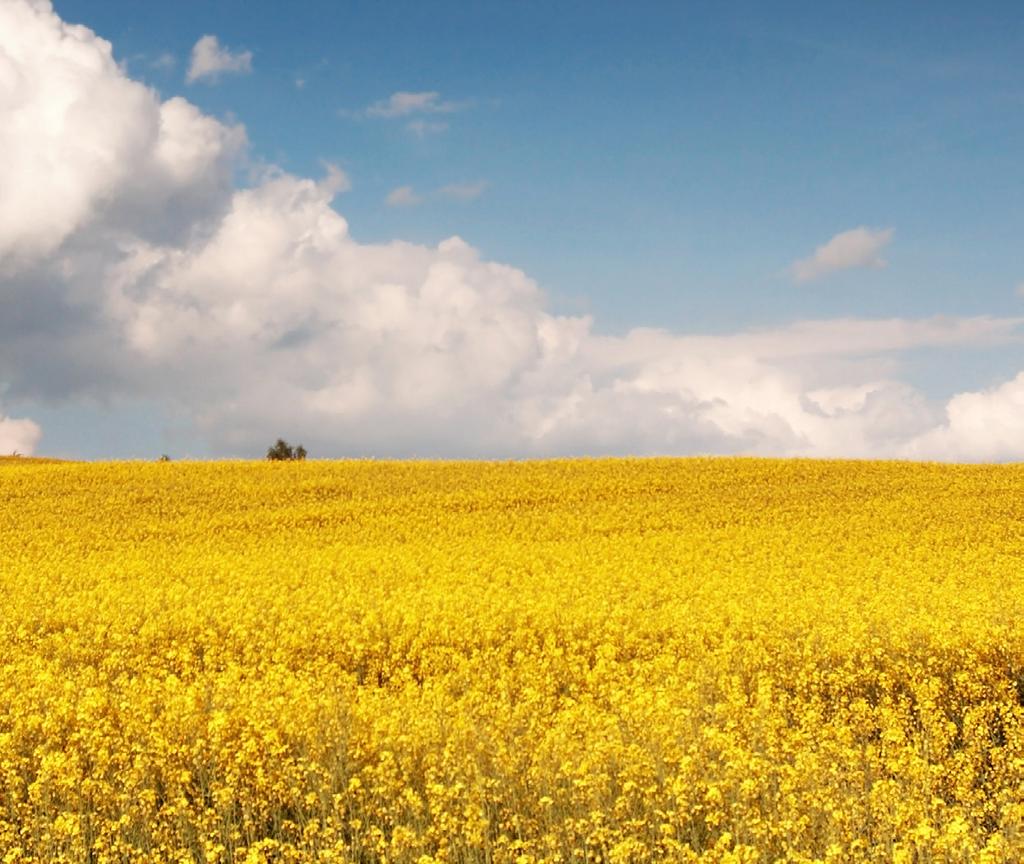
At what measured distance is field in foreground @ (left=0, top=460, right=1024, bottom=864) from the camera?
772cm

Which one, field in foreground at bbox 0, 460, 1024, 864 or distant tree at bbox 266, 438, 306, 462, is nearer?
field in foreground at bbox 0, 460, 1024, 864

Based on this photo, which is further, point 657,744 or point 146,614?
point 146,614

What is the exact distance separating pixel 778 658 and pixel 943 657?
223 cm

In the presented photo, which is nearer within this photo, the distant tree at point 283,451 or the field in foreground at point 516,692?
the field in foreground at point 516,692

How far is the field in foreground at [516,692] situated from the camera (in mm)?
7719

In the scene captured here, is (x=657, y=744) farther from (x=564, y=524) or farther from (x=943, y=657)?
(x=564, y=524)

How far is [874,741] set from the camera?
11.0 meters

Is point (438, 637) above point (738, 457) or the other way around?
the other way around

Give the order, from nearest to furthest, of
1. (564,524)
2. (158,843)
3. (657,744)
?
(158,843) → (657,744) → (564,524)

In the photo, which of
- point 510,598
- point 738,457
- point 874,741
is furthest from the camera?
point 738,457

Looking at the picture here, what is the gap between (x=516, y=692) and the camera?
1231 cm

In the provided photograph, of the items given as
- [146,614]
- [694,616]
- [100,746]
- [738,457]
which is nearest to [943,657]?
[694,616]

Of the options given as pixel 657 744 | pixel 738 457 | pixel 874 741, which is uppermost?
pixel 738 457

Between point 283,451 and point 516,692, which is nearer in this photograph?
point 516,692
